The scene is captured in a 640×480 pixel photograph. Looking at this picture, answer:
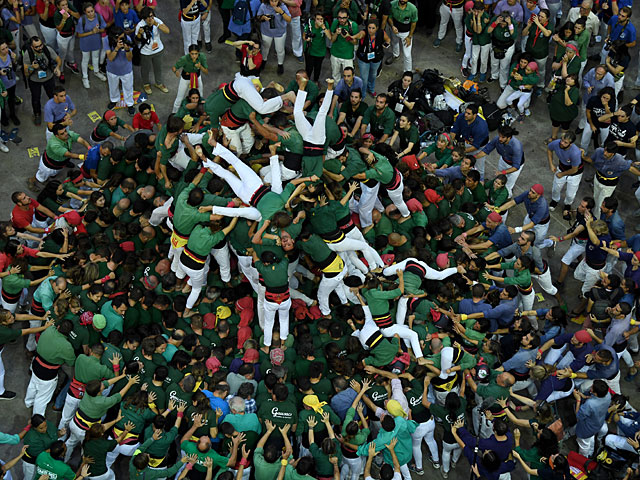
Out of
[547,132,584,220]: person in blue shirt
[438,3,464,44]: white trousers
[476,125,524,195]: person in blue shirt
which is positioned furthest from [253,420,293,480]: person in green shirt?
[438,3,464,44]: white trousers

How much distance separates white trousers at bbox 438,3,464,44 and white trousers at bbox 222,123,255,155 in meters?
6.80

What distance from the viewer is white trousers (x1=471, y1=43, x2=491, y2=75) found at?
18281mm

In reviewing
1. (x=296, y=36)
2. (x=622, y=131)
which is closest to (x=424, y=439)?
(x=622, y=131)

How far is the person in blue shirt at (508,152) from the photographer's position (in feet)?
51.2

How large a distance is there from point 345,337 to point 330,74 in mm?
7106

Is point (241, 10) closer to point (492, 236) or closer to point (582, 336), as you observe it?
point (492, 236)

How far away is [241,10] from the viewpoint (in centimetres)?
1758

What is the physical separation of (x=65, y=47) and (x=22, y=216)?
14.9ft

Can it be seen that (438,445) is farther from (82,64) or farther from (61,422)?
(82,64)

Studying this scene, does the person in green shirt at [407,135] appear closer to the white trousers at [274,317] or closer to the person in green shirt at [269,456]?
the white trousers at [274,317]

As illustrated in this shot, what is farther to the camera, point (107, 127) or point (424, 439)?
point (107, 127)

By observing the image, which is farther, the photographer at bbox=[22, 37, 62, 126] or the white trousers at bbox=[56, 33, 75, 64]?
the white trousers at bbox=[56, 33, 75, 64]

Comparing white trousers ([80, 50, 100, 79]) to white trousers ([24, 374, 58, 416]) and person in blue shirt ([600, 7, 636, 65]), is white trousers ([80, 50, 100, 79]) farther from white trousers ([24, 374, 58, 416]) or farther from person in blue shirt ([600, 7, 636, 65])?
person in blue shirt ([600, 7, 636, 65])

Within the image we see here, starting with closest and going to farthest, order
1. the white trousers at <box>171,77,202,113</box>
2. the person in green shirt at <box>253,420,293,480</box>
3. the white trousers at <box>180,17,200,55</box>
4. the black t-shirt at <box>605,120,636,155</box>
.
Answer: the person in green shirt at <box>253,420,293,480</box>, the black t-shirt at <box>605,120,636,155</box>, the white trousers at <box>171,77,202,113</box>, the white trousers at <box>180,17,200,55</box>
